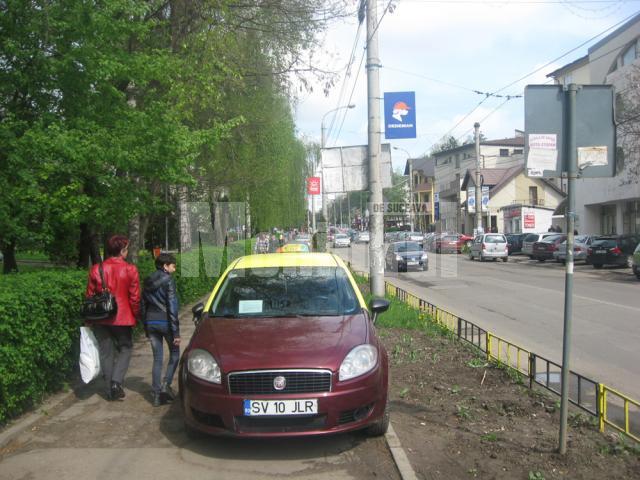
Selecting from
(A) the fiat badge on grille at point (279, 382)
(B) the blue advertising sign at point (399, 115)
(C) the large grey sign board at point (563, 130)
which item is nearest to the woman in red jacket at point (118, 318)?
(A) the fiat badge on grille at point (279, 382)

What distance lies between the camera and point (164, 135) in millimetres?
8344

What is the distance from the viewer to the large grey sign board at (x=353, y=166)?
1314cm

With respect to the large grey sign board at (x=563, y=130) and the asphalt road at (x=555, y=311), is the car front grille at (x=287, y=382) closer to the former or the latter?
the large grey sign board at (x=563, y=130)

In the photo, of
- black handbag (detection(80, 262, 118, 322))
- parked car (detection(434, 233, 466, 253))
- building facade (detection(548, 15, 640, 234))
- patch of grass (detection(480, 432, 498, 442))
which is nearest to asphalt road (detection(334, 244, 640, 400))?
patch of grass (detection(480, 432, 498, 442))

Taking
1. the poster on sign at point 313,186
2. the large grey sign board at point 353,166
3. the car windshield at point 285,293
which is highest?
the poster on sign at point 313,186

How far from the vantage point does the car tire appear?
496 cm

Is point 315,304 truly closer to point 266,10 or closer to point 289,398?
point 289,398

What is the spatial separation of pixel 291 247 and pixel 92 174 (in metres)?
12.1

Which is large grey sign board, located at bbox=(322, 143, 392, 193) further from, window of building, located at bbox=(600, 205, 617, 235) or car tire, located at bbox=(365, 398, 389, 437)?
window of building, located at bbox=(600, 205, 617, 235)

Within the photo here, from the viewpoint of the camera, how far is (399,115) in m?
13.0

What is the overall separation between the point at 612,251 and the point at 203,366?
2705 centimetres

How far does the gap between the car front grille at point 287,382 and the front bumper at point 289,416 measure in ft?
0.15

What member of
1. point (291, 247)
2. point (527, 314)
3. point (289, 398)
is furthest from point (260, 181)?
point (289, 398)

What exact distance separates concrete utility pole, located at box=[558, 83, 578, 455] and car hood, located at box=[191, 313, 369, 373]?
1610mm
